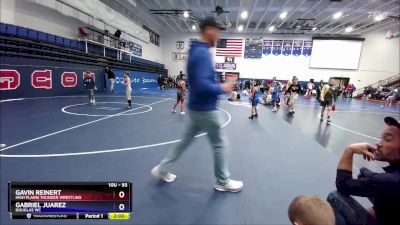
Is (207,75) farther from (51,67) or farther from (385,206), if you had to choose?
(51,67)

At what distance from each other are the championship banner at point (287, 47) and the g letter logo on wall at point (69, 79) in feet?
84.7

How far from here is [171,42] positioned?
115 feet

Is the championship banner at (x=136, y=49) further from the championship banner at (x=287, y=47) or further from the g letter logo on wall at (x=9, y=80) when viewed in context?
the championship banner at (x=287, y=47)

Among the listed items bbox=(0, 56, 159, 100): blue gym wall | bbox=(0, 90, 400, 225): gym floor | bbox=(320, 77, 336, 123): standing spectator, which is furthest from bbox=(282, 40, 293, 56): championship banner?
bbox=(0, 90, 400, 225): gym floor

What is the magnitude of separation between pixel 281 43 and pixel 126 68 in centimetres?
2034

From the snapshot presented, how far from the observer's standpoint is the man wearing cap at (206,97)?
287cm

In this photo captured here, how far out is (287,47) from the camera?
32.3 metres

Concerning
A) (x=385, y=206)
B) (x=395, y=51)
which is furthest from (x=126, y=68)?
(x=395, y=51)

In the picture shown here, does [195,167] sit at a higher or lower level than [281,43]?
lower

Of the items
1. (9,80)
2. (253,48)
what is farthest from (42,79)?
(253,48)

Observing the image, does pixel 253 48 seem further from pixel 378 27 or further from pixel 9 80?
pixel 9 80
